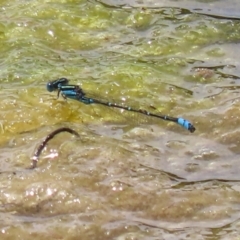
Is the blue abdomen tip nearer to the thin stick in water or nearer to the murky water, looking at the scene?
the murky water

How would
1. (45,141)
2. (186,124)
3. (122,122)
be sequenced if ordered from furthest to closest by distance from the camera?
(122,122)
(186,124)
(45,141)

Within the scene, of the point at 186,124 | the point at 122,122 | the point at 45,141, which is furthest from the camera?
the point at 122,122

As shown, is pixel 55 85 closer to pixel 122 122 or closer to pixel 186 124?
pixel 122 122

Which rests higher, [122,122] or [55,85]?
[55,85]

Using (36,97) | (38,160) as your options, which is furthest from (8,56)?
(38,160)

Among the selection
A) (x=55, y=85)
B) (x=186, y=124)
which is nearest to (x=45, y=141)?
(x=55, y=85)

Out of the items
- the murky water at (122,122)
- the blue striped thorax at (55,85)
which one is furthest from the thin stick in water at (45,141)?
the blue striped thorax at (55,85)

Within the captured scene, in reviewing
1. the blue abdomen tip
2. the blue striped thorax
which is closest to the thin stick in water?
the blue striped thorax

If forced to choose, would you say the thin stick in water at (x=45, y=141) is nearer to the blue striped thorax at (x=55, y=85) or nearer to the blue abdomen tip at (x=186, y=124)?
the blue striped thorax at (x=55, y=85)

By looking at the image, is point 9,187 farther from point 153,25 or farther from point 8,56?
point 153,25
